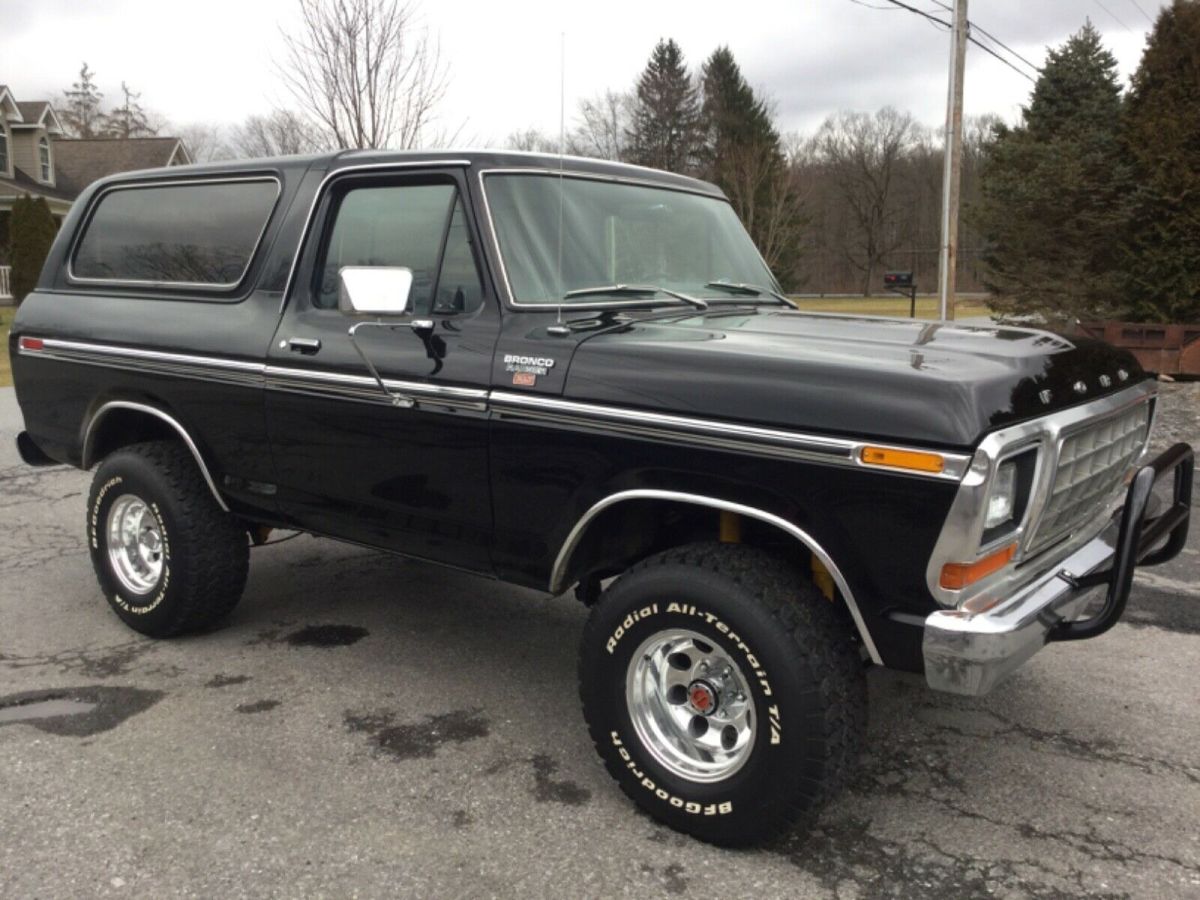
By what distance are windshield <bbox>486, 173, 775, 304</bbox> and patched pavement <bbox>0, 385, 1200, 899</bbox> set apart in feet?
5.33

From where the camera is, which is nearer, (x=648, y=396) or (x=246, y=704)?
(x=648, y=396)

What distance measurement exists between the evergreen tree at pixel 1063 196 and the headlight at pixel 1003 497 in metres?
12.0

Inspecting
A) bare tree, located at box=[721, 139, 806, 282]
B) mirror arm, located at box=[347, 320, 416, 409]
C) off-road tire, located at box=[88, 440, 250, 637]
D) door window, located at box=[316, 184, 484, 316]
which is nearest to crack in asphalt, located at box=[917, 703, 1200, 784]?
mirror arm, located at box=[347, 320, 416, 409]

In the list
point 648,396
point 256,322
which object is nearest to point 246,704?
point 256,322

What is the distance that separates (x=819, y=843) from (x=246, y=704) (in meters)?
Answer: 2.21

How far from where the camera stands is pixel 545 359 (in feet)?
10.6

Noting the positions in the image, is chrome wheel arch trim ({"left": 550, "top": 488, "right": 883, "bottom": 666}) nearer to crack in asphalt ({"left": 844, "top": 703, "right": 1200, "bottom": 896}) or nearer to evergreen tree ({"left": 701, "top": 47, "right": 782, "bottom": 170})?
crack in asphalt ({"left": 844, "top": 703, "right": 1200, "bottom": 896})

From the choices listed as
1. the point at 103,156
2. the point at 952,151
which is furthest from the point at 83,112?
the point at 952,151

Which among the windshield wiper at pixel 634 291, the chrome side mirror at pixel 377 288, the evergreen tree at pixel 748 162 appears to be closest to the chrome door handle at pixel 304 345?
the chrome side mirror at pixel 377 288

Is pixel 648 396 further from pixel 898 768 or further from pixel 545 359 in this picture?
pixel 898 768

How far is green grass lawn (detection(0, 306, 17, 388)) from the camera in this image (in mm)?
15062

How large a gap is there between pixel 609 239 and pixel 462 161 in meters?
0.59

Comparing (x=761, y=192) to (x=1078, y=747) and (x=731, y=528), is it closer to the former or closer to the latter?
(x=1078, y=747)

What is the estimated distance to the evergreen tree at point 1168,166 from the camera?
479 inches
